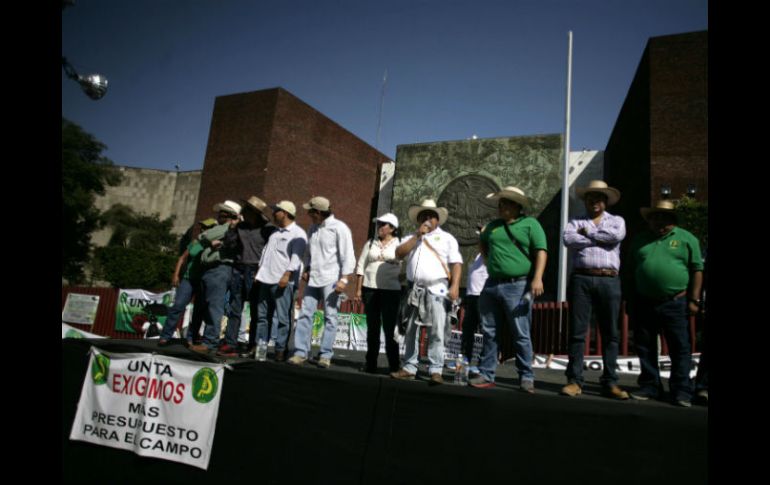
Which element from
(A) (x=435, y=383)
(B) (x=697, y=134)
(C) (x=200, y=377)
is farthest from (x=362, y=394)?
(B) (x=697, y=134)

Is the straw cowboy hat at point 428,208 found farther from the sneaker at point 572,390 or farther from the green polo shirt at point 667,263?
the sneaker at point 572,390

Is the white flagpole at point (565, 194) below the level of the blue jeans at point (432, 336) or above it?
above

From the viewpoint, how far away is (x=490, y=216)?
777 inches

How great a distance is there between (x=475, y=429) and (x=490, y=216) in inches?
656

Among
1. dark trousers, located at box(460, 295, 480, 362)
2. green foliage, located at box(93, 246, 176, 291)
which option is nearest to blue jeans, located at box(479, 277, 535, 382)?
dark trousers, located at box(460, 295, 480, 362)

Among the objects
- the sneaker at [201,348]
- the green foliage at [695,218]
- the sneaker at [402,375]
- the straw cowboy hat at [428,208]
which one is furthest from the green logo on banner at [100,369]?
the green foliage at [695,218]

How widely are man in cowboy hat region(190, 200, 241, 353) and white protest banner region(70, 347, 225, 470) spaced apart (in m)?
1.00

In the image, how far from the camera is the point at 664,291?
4.05 meters

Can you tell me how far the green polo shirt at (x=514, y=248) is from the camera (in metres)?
4.27

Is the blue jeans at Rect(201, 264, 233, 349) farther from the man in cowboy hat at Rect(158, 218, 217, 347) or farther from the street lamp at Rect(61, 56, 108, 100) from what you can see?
the street lamp at Rect(61, 56, 108, 100)

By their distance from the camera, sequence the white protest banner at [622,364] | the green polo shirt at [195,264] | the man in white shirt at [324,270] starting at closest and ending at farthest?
the man in white shirt at [324,270] → the green polo shirt at [195,264] → the white protest banner at [622,364]

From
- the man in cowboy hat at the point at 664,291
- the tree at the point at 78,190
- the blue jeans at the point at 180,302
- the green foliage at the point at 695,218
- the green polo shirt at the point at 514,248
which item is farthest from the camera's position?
the tree at the point at 78,190

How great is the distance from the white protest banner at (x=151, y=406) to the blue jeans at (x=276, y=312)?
3.58ft

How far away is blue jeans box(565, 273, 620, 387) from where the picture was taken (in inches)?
159
